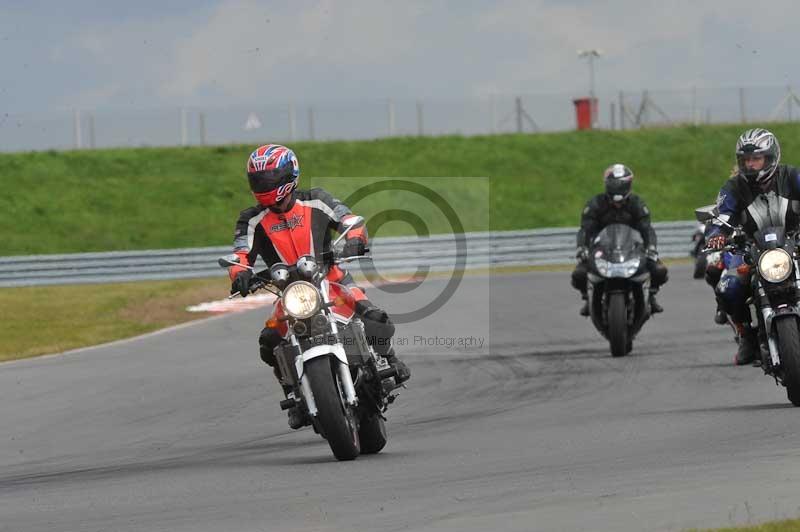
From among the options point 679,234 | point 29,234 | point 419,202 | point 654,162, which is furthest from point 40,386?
point 654,162

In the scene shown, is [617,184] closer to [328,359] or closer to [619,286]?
[619,286]

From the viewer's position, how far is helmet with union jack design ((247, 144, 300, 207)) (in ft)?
30.8

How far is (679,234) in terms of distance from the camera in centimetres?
3566

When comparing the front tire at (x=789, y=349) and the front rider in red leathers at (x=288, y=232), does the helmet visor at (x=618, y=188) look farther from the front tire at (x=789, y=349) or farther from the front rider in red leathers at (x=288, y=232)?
Result: the front rider in red leathers at (x=288, y=232)

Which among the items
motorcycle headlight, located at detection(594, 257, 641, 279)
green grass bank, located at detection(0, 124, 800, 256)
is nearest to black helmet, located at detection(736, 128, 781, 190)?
motorcycle headlight, located at detection(594, 257, 641, 279)

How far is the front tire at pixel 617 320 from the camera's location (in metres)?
15.4

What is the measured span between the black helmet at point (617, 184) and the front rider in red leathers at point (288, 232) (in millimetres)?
6606

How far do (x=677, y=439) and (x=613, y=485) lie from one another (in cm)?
204

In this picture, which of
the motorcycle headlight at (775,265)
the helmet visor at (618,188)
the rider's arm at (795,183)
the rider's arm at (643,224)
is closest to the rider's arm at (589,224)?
the helmet visor at (618,188)

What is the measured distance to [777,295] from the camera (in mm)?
10352

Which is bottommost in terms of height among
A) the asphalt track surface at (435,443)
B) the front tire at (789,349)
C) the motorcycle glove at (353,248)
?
the asphalt track surface at (435,443)

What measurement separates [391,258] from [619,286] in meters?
17.5

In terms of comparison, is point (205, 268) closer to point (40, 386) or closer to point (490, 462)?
point (40, 386)

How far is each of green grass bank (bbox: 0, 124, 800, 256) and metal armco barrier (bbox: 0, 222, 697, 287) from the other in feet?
17.4
